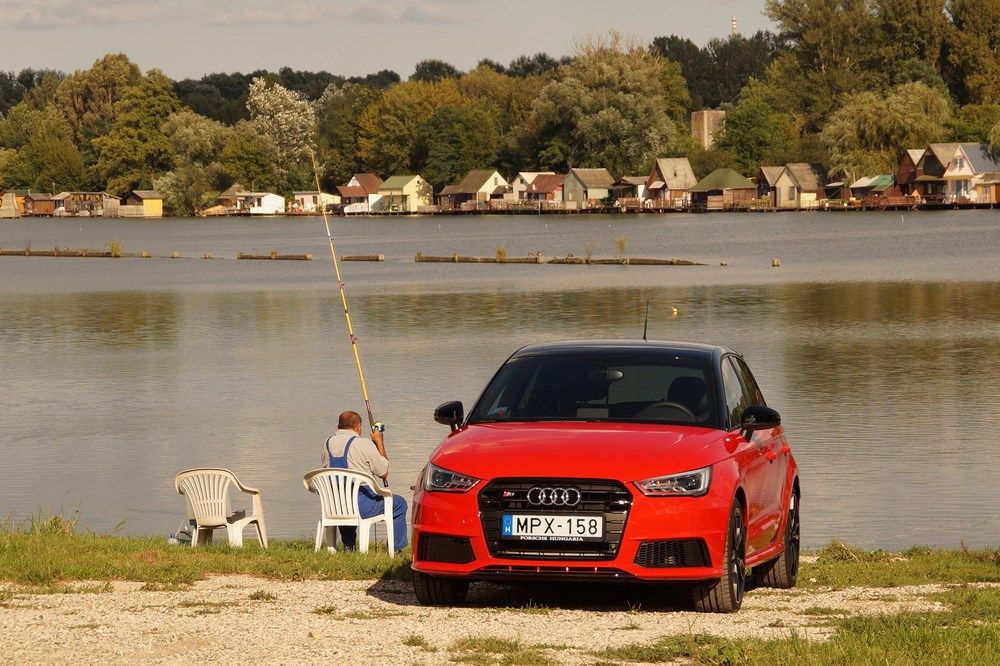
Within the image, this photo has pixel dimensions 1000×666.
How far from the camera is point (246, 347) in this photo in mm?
43375

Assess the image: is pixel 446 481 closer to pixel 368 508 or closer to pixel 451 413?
pixel 451 413

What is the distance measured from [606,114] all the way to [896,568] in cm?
17012

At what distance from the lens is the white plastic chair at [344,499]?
1312 cm

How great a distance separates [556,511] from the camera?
9.20 metres

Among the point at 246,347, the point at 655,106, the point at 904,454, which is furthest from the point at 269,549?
the point at 655,106

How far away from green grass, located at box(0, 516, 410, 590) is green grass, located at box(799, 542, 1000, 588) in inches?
120

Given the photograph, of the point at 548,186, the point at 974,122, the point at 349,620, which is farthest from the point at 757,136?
the point at 349,620

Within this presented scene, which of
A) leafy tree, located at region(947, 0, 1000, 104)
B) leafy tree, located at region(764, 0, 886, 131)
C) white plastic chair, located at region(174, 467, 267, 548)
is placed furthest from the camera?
leafy tree, located at region(764, 0, 886, 131)

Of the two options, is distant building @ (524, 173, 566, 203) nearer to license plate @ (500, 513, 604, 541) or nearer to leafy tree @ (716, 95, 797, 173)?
leafy tree @ (716, 95, 797, 173)

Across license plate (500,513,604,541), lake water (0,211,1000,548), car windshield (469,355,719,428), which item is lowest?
lake water (0,211,1000,548)

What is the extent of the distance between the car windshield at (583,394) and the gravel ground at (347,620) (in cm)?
112

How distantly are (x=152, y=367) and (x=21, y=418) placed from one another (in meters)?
9.96

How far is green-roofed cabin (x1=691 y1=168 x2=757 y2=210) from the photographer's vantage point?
7283 inches

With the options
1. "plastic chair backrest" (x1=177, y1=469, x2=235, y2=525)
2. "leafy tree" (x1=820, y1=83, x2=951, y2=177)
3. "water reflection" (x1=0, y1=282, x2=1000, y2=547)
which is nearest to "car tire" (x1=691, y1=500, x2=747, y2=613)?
"plastic chair backrest" (x1=177, y1=469, x2=235, y2=525)
